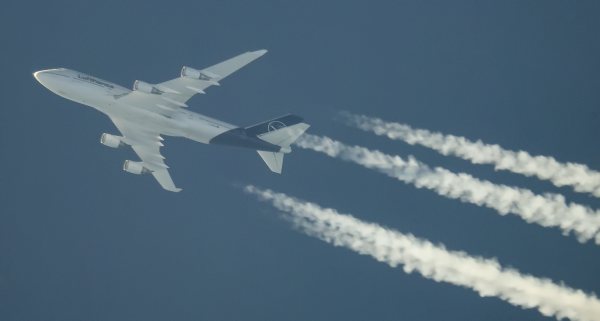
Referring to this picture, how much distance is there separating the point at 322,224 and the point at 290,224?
3104 millimetres

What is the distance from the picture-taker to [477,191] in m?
49.4

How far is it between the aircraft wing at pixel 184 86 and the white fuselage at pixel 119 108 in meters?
0.62

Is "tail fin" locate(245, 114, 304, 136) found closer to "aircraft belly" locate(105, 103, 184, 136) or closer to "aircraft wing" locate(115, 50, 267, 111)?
"aircraft wing" locate(115, 50, 267, 111)

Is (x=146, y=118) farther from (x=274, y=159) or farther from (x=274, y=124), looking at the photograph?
(x=274, y=159)

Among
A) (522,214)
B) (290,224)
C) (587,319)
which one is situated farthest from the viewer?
(290,224)

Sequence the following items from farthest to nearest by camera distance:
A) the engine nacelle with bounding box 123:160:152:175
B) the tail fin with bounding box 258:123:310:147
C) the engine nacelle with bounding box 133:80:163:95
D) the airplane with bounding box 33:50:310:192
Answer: the engine nacelle with bounding box 123:160:152:175, the tail fin with bounding box 258:123:310:147, the airplane with bounding box 33:50:310:192, the engine nacelle with bounding box 133:80:163:95

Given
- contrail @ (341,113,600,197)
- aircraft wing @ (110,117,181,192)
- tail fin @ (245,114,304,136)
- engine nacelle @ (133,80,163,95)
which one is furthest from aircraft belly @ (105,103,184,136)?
contrail @ (341,113,600,197)

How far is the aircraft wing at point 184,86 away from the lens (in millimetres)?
43188

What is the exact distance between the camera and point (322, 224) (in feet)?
166

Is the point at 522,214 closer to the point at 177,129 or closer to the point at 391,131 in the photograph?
the point at 391,131

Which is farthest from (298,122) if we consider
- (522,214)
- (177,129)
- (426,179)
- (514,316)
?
(514,316)

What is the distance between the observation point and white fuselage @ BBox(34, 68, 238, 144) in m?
43.7

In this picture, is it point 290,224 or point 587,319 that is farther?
point 290,224

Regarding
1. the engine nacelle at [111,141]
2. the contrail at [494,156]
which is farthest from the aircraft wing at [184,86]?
the contrail at [494,156]
